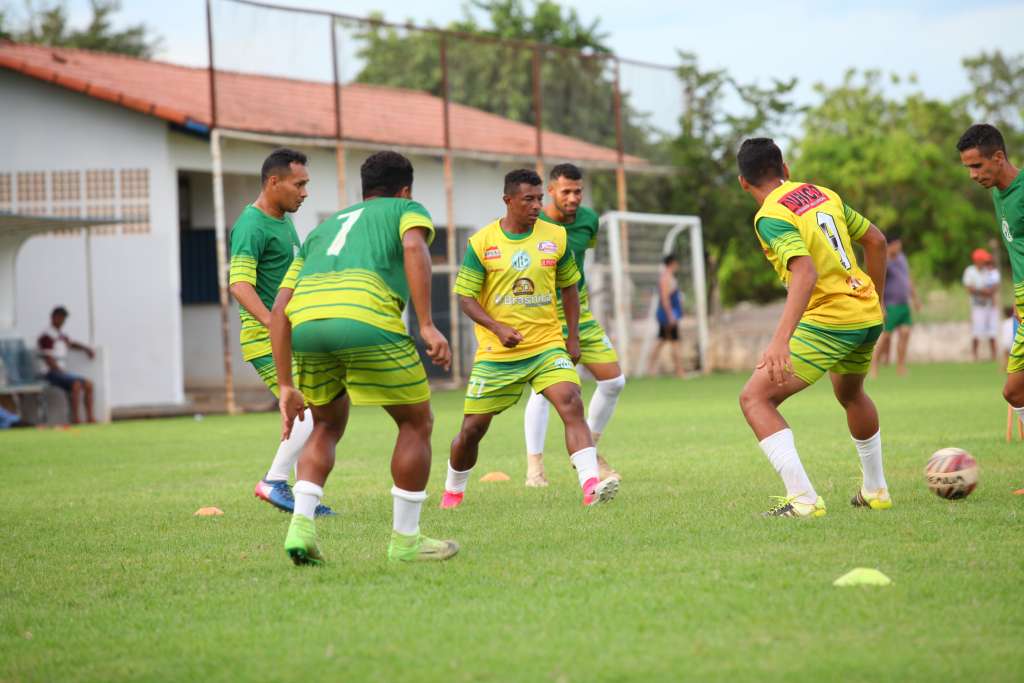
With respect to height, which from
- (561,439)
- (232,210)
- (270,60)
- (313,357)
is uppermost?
(270,60)

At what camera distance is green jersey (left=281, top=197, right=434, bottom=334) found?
19.1 feet

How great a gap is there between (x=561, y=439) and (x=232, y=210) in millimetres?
13717

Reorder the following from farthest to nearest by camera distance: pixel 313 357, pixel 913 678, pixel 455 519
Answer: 1. pixel 455 519
2. pixel 313 357
3. pixel 913 678

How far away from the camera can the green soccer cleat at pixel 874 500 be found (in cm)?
730

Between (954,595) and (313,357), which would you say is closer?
(954,595)

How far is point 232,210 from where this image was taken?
2533 cm

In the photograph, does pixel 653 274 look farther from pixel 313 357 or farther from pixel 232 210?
pixel 313 357

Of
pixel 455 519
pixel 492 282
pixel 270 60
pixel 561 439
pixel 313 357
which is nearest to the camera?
pixel 313 357

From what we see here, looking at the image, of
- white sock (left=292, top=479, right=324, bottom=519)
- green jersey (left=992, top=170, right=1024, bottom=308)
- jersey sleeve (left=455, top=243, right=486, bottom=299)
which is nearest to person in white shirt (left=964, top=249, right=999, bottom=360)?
green jersey (left=992, top=170, right=1024, bottom=308)

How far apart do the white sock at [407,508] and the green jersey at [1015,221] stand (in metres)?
3.67

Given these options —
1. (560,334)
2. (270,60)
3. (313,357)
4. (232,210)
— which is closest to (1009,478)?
(560,334)

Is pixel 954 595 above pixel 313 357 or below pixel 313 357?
below

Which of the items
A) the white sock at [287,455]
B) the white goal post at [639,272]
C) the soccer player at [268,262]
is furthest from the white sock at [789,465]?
the white goal post at [639,272]

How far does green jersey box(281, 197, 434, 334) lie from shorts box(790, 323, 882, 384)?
7.10 ft
